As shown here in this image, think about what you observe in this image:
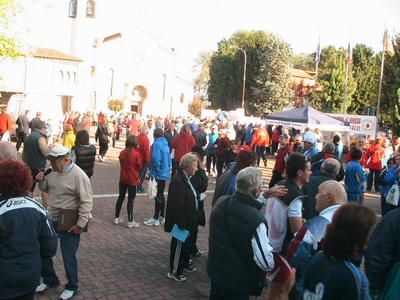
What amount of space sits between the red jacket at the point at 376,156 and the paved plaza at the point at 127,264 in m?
7.29

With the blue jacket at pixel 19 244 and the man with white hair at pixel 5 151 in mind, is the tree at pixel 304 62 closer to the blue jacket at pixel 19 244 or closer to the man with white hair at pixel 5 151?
the man with white hair at pixel 5 151

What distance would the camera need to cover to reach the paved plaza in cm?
589

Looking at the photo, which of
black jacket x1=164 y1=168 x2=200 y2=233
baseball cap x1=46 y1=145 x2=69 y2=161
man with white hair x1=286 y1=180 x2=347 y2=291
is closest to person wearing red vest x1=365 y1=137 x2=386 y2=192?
black jacket x1=164 y1=168 x2=200 y2=233

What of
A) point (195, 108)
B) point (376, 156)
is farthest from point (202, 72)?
point (376, 156)

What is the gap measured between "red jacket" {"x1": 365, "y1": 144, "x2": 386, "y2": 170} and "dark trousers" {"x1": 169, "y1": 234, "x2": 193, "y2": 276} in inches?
370

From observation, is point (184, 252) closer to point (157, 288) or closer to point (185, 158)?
point (157, 288)

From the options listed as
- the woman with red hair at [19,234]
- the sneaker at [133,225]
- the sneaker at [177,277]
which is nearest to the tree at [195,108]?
the sneaker at [133,225]

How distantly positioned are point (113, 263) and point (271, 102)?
54027mm

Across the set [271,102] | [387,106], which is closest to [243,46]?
[271,102]

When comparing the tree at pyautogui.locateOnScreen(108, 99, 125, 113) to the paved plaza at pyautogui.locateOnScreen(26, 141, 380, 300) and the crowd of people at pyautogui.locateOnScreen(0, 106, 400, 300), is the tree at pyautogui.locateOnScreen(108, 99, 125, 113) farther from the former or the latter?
the crowd of people at pyautogui.locateOnScreen(0, 106, 400, 300)

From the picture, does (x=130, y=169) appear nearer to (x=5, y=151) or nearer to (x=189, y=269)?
(x=189, y=269)

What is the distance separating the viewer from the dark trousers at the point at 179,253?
626 cm

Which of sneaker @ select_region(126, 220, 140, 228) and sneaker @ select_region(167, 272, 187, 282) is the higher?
sneaker @ select_region(126, 220, 140, 228)

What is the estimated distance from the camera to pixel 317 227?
3.97 m
